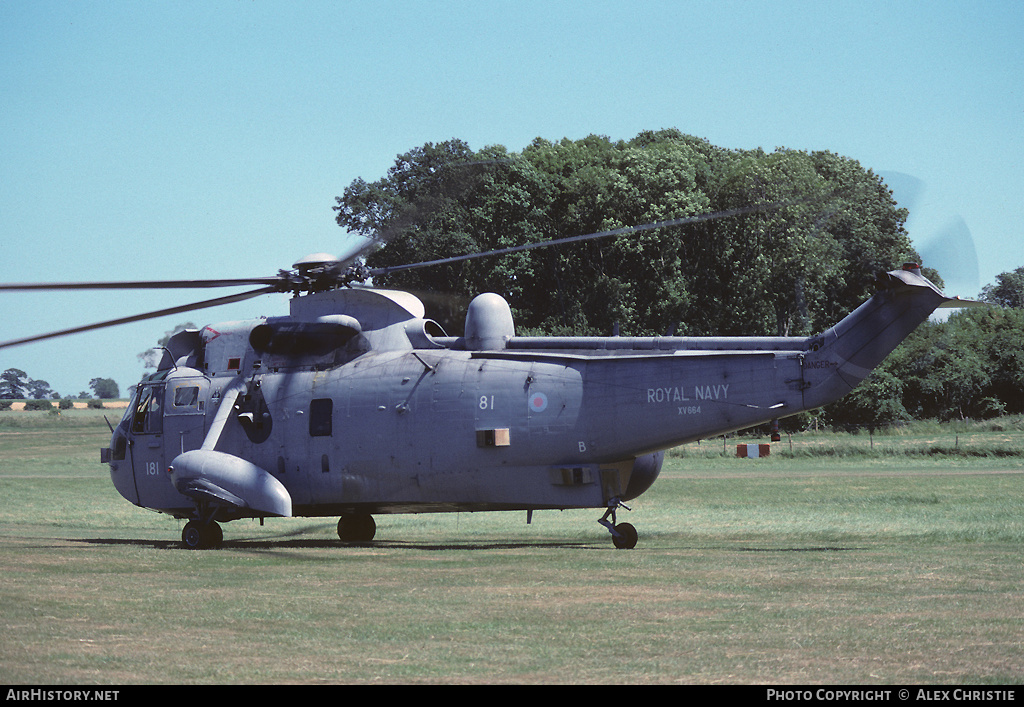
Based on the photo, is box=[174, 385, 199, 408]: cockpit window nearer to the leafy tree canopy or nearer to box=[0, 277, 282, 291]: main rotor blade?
box=[0, 277, 282, 291]: main rotor blade

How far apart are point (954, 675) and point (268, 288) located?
55.5ft

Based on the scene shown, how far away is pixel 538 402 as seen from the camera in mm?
22516

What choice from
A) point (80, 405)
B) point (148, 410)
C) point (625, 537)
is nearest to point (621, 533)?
point (625, 537)

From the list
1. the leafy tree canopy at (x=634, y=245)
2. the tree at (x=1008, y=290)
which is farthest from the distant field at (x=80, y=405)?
the tree at (x=1008, y=290)

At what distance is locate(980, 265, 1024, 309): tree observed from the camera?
157m

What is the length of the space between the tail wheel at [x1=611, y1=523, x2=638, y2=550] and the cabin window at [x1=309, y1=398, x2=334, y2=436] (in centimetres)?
639

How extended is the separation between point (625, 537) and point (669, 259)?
5341cm

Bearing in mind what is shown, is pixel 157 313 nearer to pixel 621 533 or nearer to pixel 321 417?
pixel 321 417

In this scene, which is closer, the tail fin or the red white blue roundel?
the tail fin

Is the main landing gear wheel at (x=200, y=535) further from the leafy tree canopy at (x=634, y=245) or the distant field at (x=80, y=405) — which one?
the distant field at (x=80, y=405)

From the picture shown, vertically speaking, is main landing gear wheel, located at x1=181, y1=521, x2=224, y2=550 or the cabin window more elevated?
the cabin window

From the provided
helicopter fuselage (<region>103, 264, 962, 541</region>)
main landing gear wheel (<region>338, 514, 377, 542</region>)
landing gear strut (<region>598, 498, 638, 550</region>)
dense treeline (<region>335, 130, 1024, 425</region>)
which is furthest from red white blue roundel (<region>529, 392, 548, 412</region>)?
dense treeline (<region>335, 130, 1024, 425</region>)

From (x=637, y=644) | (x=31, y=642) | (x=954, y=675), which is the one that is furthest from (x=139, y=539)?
(x=954, y=675)

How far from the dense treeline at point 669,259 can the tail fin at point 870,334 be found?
4441 centimetres
